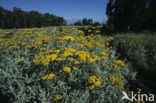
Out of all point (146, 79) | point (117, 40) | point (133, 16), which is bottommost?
point (146, 79)

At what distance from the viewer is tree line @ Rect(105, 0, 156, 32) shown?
8.06m

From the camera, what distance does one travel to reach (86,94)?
6.74 feet

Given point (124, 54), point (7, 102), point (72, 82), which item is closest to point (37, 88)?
point (72, 82)

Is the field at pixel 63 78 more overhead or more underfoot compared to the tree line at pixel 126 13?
more underfoot

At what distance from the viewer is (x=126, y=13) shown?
28.1 ft

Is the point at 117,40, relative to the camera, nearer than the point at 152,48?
No

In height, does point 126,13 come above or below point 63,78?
above

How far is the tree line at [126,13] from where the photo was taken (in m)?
8.06

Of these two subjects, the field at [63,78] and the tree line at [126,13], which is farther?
the tree line at [126,13]

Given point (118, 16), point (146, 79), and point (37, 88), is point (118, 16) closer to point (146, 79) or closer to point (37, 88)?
point (146, 79)

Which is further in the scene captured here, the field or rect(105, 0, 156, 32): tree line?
rect(105, 0, 156, 32): tree line

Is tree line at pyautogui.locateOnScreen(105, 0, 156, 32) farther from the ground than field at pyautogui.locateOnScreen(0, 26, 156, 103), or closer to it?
farther from the ground

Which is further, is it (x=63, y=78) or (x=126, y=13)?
(x=126, y=13)

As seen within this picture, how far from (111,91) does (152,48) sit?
3.86 m
